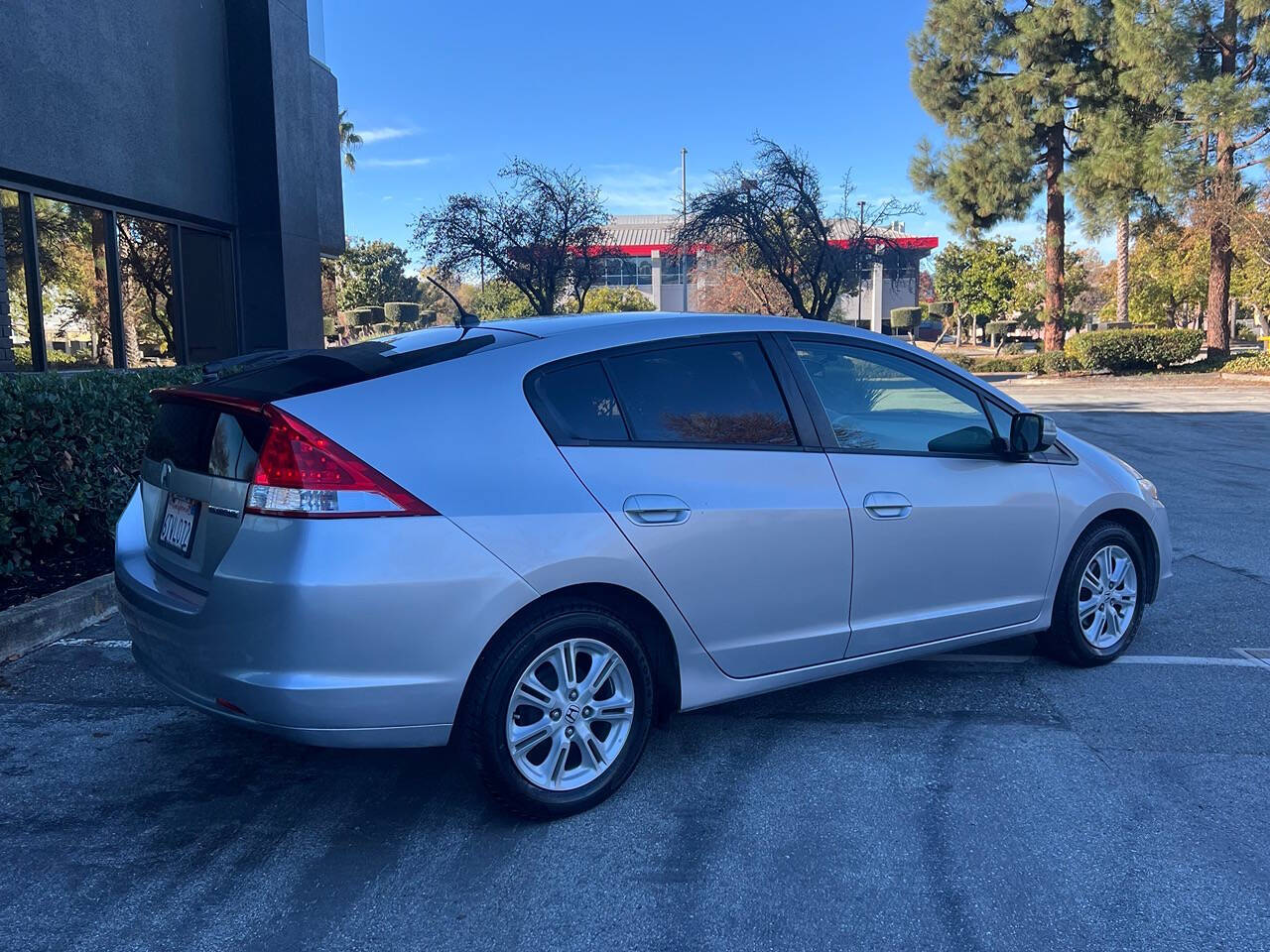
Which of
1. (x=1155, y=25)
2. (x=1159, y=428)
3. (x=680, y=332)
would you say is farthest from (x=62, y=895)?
(x=1155, y=25)

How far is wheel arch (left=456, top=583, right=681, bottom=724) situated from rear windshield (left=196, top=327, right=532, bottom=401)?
86cm

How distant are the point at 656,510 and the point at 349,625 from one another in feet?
3.47

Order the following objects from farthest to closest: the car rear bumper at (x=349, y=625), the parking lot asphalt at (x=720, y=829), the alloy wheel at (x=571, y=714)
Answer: the alloy wheel at (x=571, y=714), the car rear bumper at (x=349, y=625), the parking lot asphalt at (x=720, y=829)

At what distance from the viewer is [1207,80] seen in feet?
96.6

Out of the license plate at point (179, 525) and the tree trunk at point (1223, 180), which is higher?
the tree trunk at point (1223, 180)

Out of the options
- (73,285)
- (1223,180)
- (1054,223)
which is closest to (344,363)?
(73,285)

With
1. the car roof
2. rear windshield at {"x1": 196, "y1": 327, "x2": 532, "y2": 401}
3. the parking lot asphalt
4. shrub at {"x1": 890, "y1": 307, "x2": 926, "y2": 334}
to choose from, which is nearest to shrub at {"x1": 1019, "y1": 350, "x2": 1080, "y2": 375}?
shrub at {"x1": 890, "y1": 307, "x2": 926, "y2": 334}

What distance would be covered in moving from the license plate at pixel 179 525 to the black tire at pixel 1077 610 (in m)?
3.66

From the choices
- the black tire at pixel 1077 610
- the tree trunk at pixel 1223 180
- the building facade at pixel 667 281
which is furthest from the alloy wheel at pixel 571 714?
the building facade at pixel 667 281

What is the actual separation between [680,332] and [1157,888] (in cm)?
235

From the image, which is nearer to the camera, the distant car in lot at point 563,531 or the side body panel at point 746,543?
the distant car in lot at point 563,531

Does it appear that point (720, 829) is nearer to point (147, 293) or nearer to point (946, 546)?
point (946, 546)

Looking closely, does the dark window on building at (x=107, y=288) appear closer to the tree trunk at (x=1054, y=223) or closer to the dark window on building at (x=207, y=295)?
the dark window on building at (x=207, y=295)

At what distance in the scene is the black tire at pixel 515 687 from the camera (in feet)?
10.2
